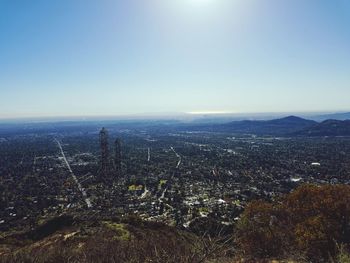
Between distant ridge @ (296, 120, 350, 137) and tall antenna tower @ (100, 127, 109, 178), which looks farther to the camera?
distant ridge @ (296, 120, 350, 137)

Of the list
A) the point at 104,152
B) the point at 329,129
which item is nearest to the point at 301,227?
the point at 104,152

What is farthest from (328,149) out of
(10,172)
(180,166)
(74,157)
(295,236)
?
(295,236)

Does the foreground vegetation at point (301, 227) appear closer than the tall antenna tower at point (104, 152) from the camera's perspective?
Yes

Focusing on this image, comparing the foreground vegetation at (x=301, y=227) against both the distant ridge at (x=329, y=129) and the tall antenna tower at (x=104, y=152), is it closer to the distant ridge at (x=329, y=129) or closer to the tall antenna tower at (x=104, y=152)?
the tall antenna tower at (x=104, y=152)

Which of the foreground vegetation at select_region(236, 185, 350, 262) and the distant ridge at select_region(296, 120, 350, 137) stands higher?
the foreground vegetation at select_region(236, 185, 350, 262)

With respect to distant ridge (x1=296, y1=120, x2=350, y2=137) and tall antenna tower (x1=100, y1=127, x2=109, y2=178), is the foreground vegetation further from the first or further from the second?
distant ridge (x1=296, y1=120, x2=350, y2=137)

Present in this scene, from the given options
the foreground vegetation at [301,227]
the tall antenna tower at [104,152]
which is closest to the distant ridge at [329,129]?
the tall antenna tower at [104,152]

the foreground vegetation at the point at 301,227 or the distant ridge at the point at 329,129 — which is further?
the distant ridge at the point at 329,129

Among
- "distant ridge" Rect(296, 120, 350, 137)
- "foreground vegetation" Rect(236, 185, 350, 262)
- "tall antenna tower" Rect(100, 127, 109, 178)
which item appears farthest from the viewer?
"distant ridge" Rect(296, 120, 350, 137)

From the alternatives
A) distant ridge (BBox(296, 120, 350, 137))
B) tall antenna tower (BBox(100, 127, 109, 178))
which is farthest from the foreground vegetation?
distant ridge (BBox(296, 120, 350, 137))

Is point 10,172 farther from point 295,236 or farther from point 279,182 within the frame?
point 295,236

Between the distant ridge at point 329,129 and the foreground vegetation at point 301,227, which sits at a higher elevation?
the foreground vegetation at point 301,227

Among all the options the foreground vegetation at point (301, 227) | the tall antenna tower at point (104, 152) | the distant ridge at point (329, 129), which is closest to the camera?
the foreground vegetation at point (301, 227)

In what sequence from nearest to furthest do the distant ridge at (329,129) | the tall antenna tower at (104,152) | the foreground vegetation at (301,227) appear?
the foreground vegetation at (301,227) < the tall antenna tower at (104,152) < the distant ridge at (329,129)
